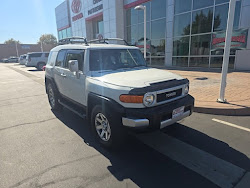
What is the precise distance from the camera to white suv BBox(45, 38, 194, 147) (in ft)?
9.16

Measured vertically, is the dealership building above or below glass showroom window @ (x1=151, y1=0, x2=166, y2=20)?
below

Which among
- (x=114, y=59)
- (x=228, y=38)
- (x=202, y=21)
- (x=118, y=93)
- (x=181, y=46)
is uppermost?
(x=202, y=21)

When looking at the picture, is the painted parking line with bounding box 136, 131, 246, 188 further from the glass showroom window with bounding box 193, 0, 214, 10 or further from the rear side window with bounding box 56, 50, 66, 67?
the glass showroom window with bounding box 193, 0, 214, 10

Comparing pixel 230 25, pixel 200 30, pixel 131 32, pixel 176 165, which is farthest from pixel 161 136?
pixel 131 32

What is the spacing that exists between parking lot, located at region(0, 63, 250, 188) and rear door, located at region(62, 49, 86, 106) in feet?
2.55

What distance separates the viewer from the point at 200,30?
45.0 ft

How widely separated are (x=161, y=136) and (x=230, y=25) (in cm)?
376

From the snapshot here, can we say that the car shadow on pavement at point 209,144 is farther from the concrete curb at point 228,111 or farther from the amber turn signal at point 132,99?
the amber turn signal at point 132,99

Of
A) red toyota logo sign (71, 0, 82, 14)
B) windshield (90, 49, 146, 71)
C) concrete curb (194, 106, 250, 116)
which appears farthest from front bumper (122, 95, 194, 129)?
red toyota logo sign (71, 0, 82, 14)

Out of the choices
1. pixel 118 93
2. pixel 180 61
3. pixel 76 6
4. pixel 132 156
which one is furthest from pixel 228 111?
pixel 76 6

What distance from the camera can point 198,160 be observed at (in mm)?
2828

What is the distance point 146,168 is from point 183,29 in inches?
579

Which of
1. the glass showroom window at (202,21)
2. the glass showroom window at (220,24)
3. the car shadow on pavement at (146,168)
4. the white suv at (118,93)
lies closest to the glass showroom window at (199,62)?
the glass showroom window at (220,24)

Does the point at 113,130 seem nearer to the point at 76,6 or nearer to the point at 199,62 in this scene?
the point at 199,62
